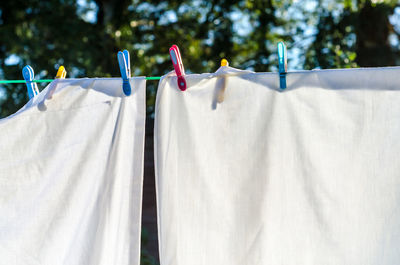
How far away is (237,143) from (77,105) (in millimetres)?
470

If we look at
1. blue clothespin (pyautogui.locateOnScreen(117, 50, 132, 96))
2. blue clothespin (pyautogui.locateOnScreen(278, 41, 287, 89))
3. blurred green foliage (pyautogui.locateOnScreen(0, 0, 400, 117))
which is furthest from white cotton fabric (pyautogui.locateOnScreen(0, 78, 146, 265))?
blurred green foliage (pyautogui.locateOnScreen(0, 0, 400, 117))

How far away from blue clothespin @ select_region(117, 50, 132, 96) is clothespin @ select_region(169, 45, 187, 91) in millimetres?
128

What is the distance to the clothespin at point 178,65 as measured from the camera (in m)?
1.22

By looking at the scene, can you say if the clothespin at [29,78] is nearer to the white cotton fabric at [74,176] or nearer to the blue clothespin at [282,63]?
the white cotton fabric at [74,176]

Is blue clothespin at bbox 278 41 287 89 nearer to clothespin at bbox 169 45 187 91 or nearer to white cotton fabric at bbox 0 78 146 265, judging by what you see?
clothespin at bbox 169 45 187 91

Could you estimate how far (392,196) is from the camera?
1.18 m

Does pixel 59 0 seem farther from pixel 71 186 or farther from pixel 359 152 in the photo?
pixel 359 152

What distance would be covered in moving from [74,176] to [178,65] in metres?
0.43

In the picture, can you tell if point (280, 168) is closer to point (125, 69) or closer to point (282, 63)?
point (282, 63)

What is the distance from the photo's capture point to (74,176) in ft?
4.35

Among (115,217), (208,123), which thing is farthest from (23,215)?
(208,123)

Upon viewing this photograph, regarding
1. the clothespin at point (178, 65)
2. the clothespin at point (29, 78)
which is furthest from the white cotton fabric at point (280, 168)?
the clothespin at point (29, 78)

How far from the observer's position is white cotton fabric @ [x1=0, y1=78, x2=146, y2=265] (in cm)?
130

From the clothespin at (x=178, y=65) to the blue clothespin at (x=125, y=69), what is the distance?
128mm
